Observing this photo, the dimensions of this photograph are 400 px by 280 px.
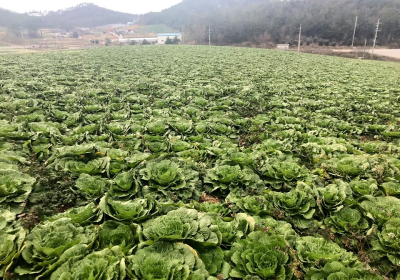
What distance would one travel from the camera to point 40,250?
217cm

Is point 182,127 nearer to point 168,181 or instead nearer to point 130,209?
point 168,181

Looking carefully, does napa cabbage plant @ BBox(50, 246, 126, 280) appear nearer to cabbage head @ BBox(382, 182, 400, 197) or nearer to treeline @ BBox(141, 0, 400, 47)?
cabbage head @ BBox(382, 182, 400, 197)

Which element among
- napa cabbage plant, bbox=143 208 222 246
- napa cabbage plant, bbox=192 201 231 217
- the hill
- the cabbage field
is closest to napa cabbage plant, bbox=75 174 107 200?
the cabbage field

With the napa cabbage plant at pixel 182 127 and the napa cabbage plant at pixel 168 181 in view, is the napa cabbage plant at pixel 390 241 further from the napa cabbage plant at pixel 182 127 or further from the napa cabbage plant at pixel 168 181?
the napa cabbage plant at pixel 182 127

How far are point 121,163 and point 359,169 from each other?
149 inches

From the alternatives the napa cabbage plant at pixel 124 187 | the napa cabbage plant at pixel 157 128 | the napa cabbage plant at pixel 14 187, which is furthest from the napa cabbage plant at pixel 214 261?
the napa cabbage plant at pixel 157 128

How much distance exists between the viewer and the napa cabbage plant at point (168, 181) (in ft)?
11.7

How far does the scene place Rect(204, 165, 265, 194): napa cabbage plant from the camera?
12.7 feet

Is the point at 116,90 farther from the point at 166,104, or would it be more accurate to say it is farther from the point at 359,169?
the point at 359,169

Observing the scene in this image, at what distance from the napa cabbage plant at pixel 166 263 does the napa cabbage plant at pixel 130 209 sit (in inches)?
22.0

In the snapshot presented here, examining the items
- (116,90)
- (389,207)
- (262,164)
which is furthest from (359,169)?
(116,90)

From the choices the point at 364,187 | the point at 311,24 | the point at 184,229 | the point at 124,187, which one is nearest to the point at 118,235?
the point at 184,229

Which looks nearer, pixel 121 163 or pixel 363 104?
pixel 121 163

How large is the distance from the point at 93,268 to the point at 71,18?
185m
